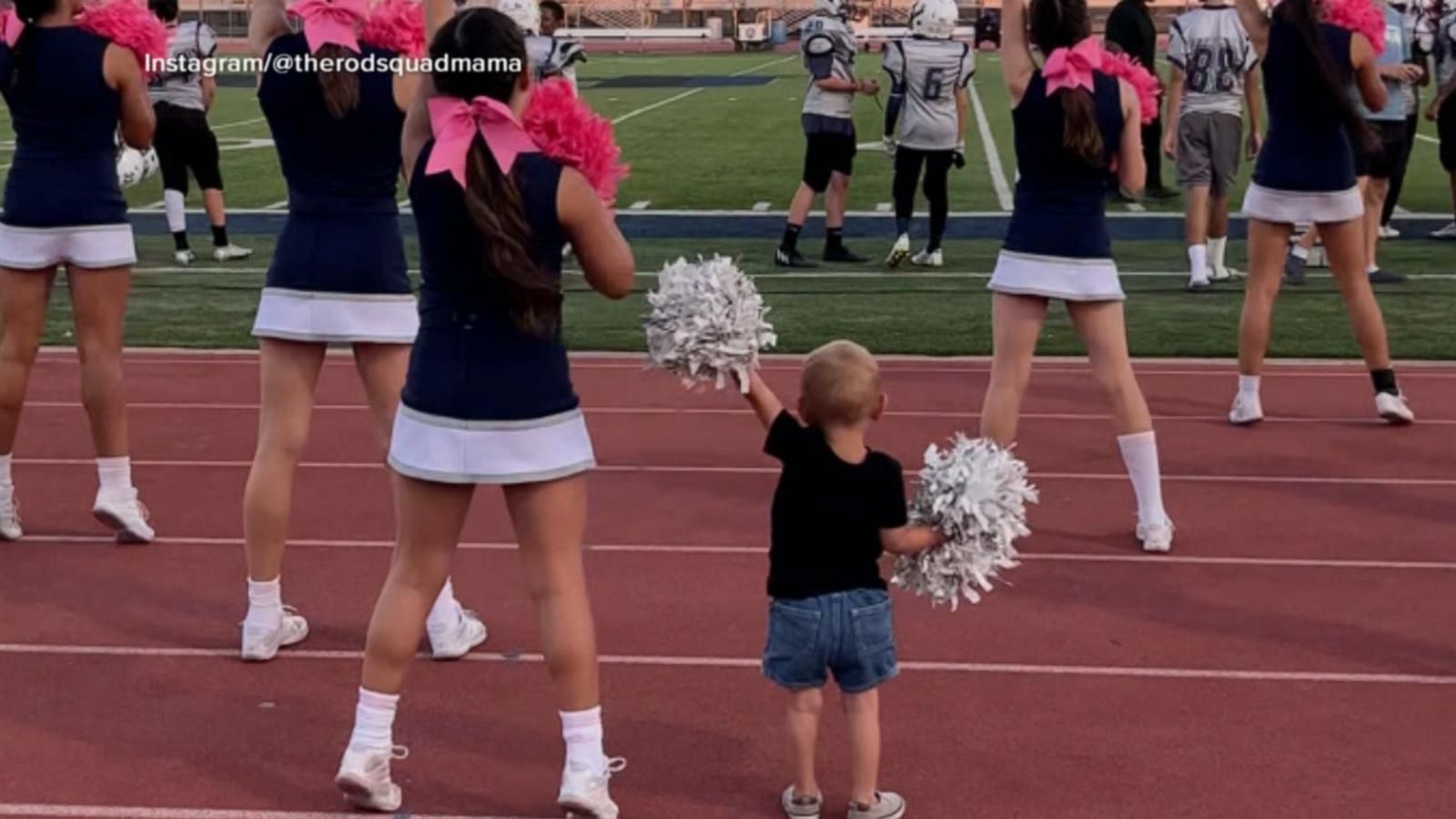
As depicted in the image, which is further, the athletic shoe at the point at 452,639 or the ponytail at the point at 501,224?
the athletic shoe at the point at 452,639

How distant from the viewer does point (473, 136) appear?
360cm

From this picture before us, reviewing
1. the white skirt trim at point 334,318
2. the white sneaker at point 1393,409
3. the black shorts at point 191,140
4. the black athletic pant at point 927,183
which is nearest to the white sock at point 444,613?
the white skirt trim at point 334,318

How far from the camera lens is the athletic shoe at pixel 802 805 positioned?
4027 mm

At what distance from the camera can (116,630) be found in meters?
5.42

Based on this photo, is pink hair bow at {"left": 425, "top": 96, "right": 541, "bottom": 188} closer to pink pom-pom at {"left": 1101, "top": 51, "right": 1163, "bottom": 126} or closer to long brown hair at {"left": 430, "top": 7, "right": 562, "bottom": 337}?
long brown hair at {"left": 430, "top": 7, "right": 562, "bottom": 337}

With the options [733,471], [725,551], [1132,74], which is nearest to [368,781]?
[725,551]

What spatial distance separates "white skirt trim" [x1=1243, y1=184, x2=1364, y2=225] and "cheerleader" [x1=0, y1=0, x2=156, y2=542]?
14.5ft

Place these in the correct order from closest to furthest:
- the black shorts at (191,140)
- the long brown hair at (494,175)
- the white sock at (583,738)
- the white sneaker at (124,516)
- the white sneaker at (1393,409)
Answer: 1. the long brown hair at (494,175)
2. the white sock at (583,738)
3. the white sneaker at (124,516)
4. the white sneaker at (1393,409)
5. the black shorts at (191,140)

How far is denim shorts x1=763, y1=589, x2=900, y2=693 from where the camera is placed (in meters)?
3.84

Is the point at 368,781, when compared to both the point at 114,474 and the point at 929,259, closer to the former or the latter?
the point at 114,474

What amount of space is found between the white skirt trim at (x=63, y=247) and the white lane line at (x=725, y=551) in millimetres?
1013

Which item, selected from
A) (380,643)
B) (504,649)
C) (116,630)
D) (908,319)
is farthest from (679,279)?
(908,319)

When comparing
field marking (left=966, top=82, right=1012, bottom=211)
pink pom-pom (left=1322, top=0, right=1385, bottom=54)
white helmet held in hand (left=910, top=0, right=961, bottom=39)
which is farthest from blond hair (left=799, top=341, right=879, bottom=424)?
field marking (left=966, top=82, right=1012, bottom=211)

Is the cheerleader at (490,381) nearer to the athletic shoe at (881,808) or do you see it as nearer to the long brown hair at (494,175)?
the long brown hair at (494,175)
